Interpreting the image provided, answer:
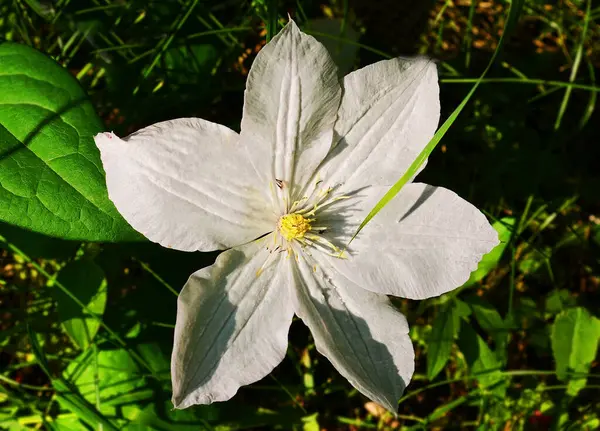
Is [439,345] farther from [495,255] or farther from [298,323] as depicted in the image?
[298,323]

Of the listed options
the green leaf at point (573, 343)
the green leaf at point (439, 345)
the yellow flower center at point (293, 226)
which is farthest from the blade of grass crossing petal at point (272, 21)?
the green leaf at point (573, 343)

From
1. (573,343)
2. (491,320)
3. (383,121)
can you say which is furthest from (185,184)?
(573,343)

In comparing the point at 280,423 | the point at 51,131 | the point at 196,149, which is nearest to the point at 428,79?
the point at 196,149

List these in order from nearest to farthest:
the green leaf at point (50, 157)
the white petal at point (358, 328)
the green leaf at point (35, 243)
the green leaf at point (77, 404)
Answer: the green leaf at point (50, 157), the white petal at point (358, 328), the green leaf at point (35, 243), the green leaf at point (77, 404)

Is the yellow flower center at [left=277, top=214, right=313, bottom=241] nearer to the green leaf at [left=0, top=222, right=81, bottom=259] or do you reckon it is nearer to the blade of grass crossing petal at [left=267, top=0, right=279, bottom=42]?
the blade of grass crossing petal at [left=267, top=0, right=279, bottom=42]

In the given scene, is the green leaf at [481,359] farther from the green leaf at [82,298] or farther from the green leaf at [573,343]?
the green leaf at [82,298]

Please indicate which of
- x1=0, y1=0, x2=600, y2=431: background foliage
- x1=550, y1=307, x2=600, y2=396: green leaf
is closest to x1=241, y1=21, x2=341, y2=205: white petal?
x1=0, y1=0, x2=600, y2=431: background foliage
